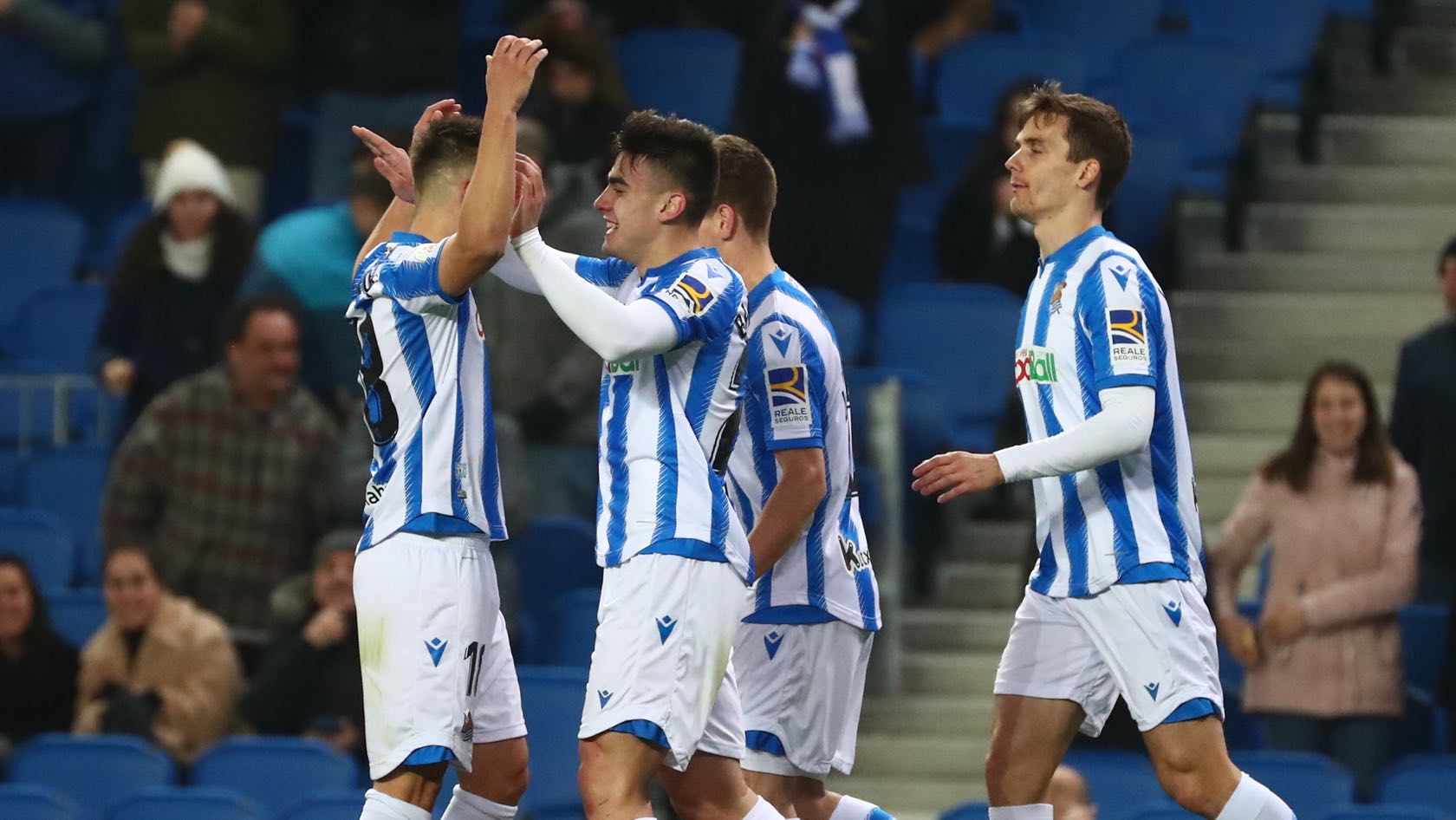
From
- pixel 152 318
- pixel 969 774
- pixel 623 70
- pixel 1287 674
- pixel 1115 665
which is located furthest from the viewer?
pixel 623 70

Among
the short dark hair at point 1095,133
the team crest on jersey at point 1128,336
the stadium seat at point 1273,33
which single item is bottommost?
the team crest on jersey at point 1128,336

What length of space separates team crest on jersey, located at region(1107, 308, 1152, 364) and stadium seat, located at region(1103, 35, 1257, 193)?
19.9 ft

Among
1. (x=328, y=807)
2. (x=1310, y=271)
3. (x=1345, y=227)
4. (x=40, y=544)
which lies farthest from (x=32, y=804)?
(x=1345, y=227)

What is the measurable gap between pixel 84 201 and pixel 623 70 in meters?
3.03

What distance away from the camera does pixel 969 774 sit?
905 cm

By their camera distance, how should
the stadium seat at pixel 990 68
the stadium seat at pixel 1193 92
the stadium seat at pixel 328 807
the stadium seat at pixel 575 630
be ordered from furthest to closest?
the stadium seat at pixel 1193 92 < the stadium seat at pixel 990 68 < the stadium seat at pixel 575 630 < the stadium seat at pixel 328 807

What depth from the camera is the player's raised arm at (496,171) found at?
17.5 feet

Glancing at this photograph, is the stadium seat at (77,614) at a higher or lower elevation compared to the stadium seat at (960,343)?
lower

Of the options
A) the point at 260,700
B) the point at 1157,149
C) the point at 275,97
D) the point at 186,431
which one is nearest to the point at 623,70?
the point at 275,97

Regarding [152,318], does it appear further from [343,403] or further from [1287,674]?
[1287,674]

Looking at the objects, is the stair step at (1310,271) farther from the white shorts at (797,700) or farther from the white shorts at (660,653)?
the white shorts at (660,653)

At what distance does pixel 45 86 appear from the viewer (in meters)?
12.3

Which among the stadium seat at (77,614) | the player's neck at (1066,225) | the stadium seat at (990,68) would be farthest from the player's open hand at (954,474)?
the stadium seat at (990,68)

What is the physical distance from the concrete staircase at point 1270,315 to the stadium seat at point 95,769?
2.54 metres
